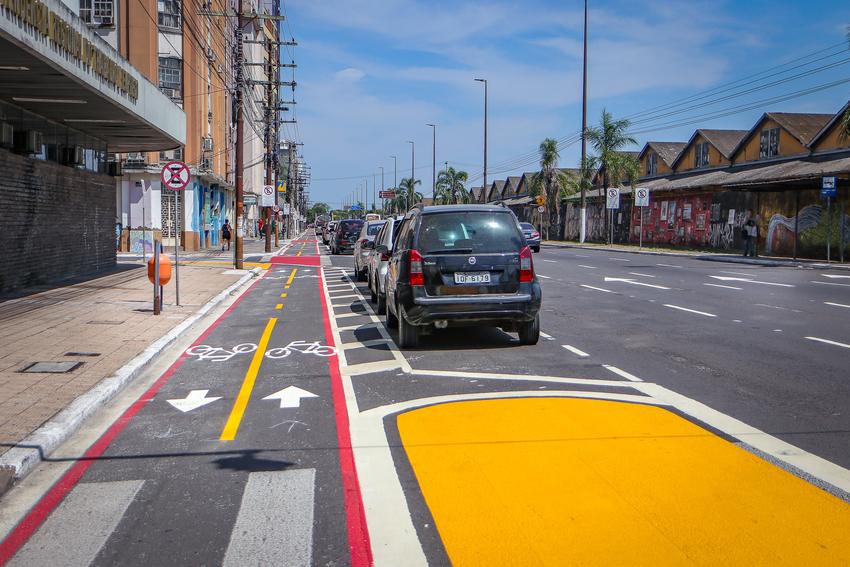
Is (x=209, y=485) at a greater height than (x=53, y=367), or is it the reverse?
(x=53, y=367)

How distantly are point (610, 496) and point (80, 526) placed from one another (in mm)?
3099

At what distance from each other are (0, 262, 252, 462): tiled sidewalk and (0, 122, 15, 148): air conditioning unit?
331 cm

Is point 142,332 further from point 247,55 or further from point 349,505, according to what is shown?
point 247,55

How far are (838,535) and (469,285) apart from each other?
20.1 ft

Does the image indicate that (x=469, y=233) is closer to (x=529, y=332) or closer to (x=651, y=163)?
(x=529, y=332)

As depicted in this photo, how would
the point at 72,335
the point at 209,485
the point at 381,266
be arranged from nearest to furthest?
1. the point at 209,485
2. the point at 72,335
3. the point at 381,266

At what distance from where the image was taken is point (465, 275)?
32.2 ft

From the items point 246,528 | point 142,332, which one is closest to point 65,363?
point 142,332

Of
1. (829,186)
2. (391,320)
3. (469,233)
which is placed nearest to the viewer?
(469,233)

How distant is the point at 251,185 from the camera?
88750 millimetres

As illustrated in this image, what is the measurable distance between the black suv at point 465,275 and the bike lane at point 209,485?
1.74 m

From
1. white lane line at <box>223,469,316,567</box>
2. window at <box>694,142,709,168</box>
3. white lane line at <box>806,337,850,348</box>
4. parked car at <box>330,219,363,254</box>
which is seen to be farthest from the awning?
window at <box>694,142,709,168</box>

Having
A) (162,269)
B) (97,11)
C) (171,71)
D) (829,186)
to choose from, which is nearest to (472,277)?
(162,269)

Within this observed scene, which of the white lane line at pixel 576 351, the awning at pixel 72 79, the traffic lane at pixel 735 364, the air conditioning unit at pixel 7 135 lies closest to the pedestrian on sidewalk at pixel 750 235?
the traffic lane at pixel 735 364
